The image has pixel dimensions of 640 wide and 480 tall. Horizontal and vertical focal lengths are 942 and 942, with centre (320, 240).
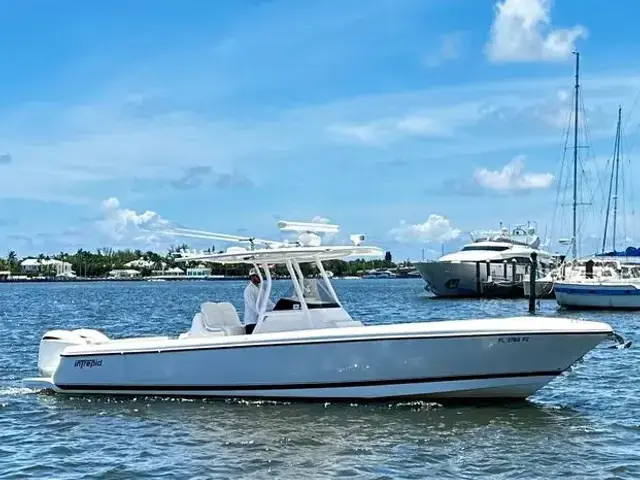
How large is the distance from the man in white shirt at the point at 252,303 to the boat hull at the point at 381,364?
1.15 metres

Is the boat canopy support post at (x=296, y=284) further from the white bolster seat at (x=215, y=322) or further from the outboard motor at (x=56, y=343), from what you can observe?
the outboard motor at (x=56, y=343)

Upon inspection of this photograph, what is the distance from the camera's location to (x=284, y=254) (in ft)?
56.4

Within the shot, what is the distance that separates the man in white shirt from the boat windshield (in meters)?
0.28

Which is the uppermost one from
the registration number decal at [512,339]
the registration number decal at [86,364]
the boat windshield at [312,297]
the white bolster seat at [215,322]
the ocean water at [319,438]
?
the boat windshield at [312,297]

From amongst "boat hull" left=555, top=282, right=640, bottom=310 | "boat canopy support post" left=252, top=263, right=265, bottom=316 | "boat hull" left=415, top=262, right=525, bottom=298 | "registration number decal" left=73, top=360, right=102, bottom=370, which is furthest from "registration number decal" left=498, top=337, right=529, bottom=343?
"boat hull" left=415, top=262, right=525, bottom=298

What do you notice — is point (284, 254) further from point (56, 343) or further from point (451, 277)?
point (451, 277)

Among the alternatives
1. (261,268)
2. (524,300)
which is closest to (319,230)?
(261,268)

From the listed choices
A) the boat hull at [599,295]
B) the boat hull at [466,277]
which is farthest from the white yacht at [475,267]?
the boat hull at [599,295]

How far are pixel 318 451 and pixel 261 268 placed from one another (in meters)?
5.17

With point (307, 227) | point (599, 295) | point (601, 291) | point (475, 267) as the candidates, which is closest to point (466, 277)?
point (475, 267)

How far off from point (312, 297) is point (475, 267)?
176 feet

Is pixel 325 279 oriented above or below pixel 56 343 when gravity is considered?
above

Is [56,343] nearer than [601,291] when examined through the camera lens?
Yes

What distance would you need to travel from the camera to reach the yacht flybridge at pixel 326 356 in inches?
604
